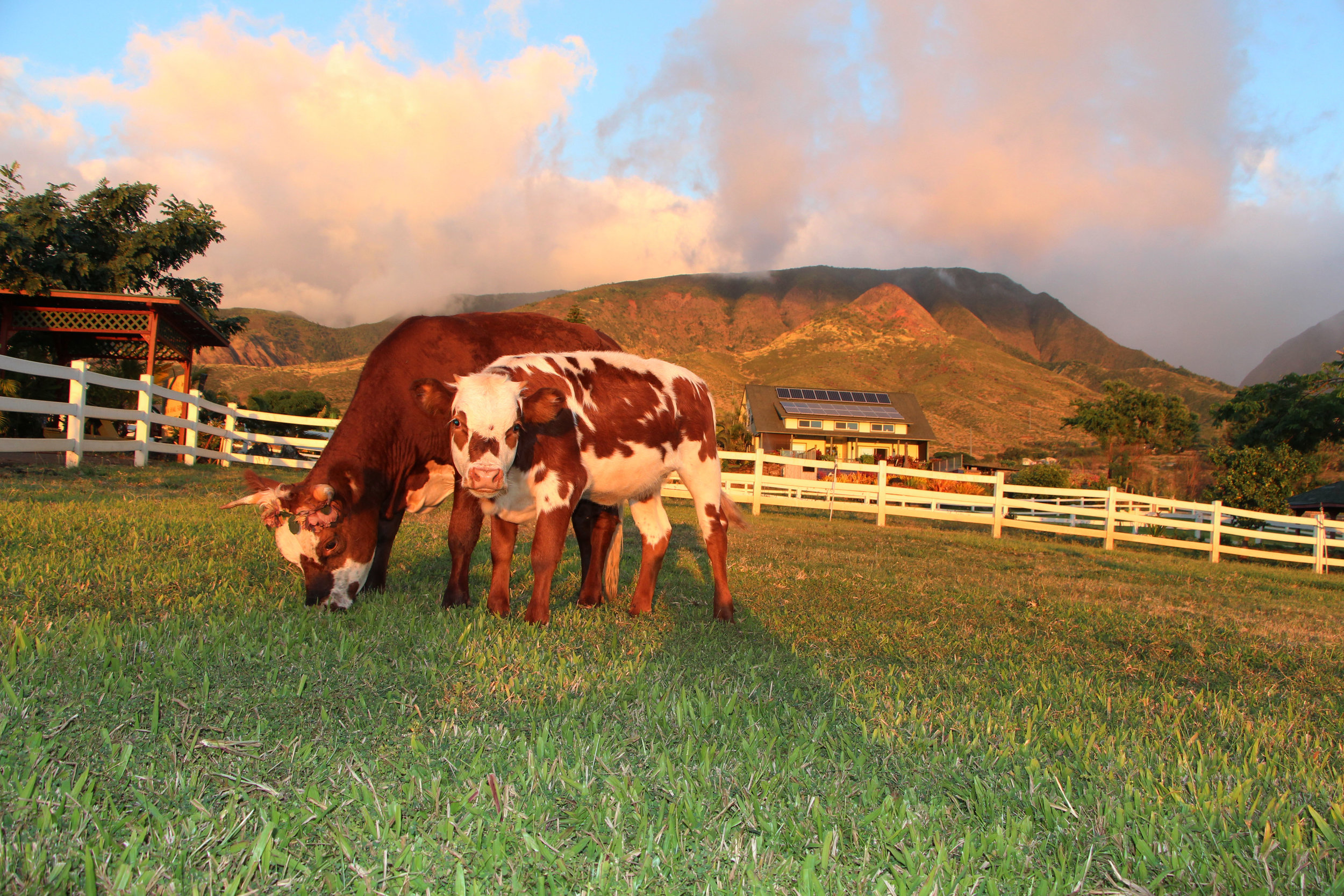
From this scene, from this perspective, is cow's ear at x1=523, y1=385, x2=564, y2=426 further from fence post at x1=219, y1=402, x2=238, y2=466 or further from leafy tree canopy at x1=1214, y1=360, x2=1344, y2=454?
leafy tree canopy at x1=1214, y1=360, x2=1344, y2=454

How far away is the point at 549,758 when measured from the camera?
84.1 inches

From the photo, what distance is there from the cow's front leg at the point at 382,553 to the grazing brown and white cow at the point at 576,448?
687 millimetres

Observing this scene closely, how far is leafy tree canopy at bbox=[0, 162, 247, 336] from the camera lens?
2097 cm

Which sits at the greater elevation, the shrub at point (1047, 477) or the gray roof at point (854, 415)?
the gray roof at point (854, 415)

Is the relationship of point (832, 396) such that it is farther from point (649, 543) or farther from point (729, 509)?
point (649, 543)

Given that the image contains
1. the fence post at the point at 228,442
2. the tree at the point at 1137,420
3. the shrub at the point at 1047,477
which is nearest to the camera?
the fence post at the point at 228,442

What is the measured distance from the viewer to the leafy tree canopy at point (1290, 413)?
124 feet

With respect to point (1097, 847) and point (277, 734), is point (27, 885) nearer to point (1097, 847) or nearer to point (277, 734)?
point (277, 734)

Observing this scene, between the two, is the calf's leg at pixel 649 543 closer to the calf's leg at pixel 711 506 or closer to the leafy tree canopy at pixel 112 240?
the calf's leg at pixel 711 506

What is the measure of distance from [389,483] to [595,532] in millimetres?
1552

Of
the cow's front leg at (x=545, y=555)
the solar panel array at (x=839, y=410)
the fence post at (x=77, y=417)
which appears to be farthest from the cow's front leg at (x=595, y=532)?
the solar panel array at (x=839, y=410)

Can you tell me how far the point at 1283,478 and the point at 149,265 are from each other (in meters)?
41.7

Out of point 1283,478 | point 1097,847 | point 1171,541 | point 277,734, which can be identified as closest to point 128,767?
point 277,734

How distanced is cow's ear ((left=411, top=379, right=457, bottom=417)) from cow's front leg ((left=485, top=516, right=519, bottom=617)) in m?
0.78
